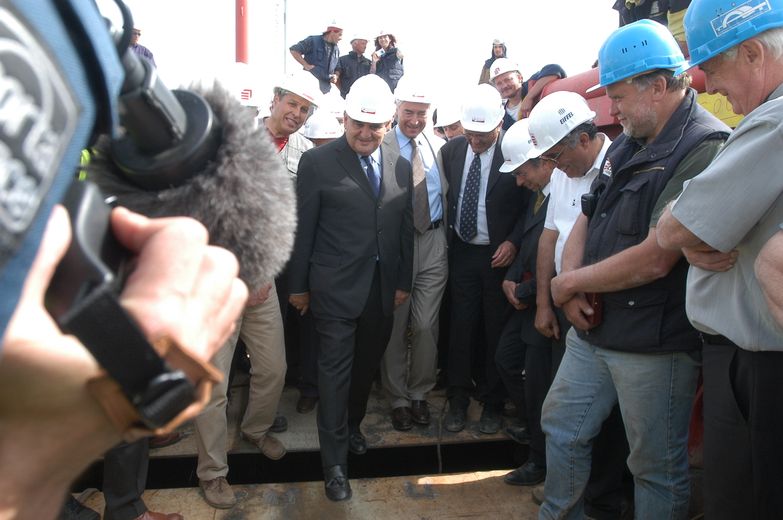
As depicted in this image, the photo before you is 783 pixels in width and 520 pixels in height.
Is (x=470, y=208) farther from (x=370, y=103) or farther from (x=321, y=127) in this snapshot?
(x=321, y=127)

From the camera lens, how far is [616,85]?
273cm

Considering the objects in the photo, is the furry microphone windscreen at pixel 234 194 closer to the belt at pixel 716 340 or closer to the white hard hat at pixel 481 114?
the belt at pixel 716 340

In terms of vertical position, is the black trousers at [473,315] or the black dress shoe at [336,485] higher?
the black trousers at [473,315]

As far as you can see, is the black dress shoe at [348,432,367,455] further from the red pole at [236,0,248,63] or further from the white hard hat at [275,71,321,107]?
the red pole at [236,0,248,63]

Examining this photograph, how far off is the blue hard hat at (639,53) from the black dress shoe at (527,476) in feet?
7.45

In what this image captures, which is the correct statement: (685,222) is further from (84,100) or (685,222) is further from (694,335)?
(84,100)

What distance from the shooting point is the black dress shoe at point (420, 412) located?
4359mm

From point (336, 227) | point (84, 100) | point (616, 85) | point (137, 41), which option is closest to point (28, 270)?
point (84, 100)

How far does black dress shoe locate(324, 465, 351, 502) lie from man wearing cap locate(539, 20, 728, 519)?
1337 mm

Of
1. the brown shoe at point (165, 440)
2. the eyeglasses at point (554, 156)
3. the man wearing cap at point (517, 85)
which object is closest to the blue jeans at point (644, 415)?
the eyeglasses at point (554, 156)

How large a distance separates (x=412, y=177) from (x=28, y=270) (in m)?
3.76

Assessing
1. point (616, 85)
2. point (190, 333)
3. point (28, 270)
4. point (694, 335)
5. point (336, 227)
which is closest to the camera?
point (28, 270)

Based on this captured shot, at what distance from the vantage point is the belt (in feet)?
7.06

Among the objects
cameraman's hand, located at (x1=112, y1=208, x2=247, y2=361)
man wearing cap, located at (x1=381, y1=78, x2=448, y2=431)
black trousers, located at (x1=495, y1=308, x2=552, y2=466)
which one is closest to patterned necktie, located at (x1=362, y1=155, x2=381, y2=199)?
man wearing cap, located at (x1=381, y1=78, x2=448, y2=431)
